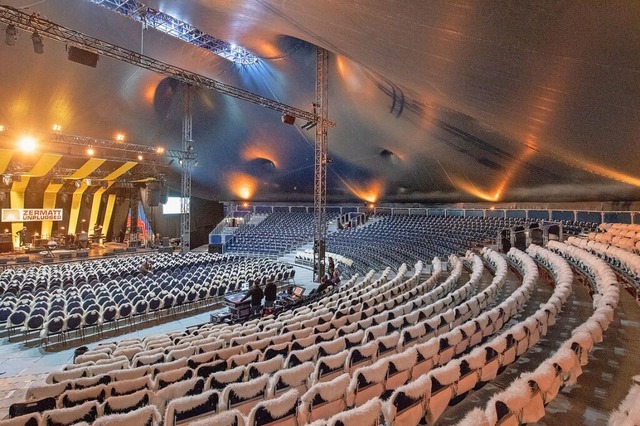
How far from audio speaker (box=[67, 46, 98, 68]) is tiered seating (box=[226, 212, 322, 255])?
1649 centimetres

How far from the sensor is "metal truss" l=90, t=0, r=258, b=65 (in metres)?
16.0

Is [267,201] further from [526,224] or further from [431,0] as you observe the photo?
[431,0]

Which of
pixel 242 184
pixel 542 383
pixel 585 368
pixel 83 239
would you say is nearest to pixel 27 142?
pixel 83 239

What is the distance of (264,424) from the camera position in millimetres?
3186

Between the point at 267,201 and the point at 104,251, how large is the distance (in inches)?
593

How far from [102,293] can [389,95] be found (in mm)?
14654

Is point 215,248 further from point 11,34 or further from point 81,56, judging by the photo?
point 11,34

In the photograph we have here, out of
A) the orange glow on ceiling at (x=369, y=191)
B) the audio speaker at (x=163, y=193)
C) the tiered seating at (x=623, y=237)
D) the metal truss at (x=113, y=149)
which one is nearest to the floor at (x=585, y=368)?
the tiered seating at (x=623, y=237)

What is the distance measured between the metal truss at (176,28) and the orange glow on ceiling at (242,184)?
1216 centimetres

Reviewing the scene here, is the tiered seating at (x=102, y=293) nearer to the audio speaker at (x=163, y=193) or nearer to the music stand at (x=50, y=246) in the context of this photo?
the music stand at (x=50, y=246)

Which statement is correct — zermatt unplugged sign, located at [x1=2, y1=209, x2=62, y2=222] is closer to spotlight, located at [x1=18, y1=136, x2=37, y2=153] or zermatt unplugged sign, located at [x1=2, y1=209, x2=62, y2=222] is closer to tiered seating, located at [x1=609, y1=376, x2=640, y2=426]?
spotlight, located at [x1=18, y1=136, x2=37, y2=153]

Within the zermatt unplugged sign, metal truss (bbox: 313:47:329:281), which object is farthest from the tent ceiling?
the zermatt unplugged sign

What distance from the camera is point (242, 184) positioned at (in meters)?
34.5

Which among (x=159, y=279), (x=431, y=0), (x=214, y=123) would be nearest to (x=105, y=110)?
(x=214, y=123)
